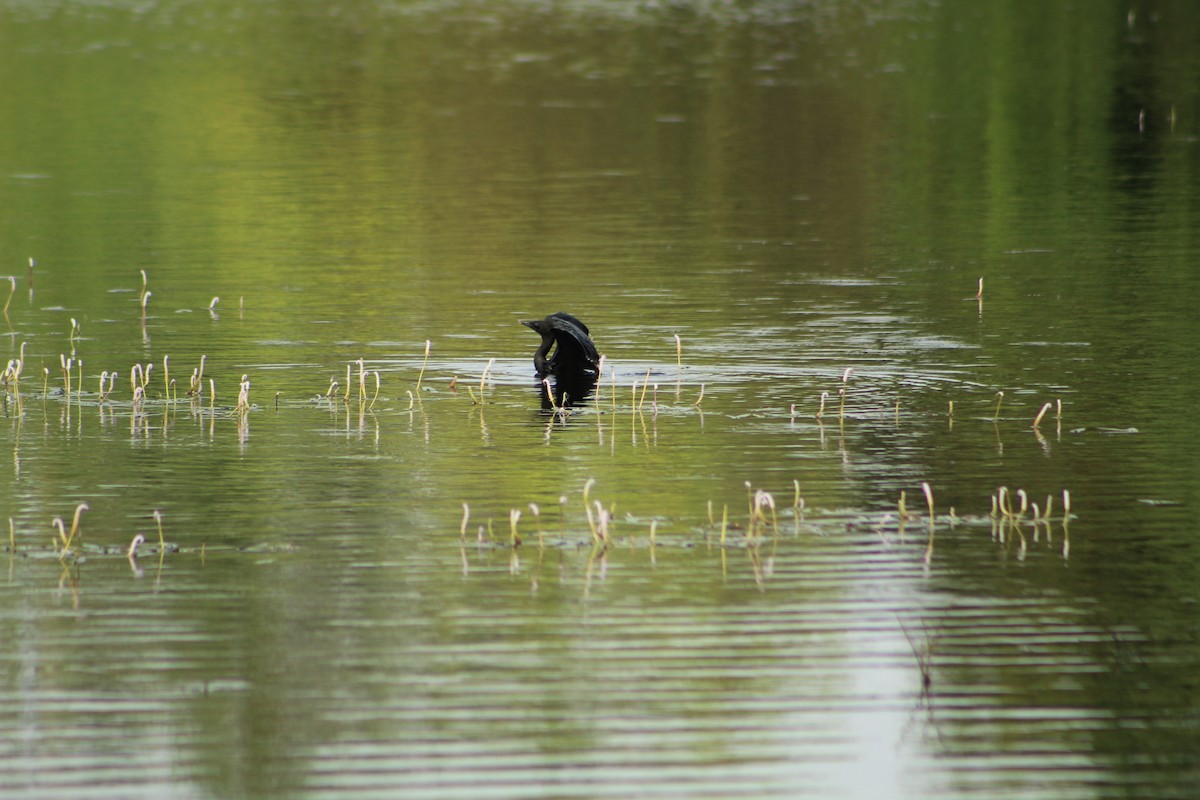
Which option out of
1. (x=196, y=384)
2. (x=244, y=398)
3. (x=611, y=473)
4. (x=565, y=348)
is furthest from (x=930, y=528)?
(x=196, y=384)

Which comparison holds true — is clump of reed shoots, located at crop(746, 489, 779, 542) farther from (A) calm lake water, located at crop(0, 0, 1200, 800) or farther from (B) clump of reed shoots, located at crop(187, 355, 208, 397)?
(B) clump of reed shoots, located at crop(187, 355, 208, 397)

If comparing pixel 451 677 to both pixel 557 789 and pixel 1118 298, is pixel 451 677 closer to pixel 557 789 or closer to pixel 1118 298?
pixel 557 789

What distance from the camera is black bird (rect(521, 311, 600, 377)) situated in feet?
75.2

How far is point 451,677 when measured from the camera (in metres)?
12.2

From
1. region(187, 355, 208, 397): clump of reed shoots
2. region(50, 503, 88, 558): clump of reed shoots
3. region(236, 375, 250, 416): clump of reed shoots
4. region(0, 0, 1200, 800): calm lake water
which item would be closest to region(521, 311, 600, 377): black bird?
region(0, 0, 1200, 800): calm lake water

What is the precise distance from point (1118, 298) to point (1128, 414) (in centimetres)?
775

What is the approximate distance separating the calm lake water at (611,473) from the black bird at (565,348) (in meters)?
0.36

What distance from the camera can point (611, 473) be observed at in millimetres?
17969

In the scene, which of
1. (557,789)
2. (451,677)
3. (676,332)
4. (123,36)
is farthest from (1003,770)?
(123,36)

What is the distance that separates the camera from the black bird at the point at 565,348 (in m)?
22.9

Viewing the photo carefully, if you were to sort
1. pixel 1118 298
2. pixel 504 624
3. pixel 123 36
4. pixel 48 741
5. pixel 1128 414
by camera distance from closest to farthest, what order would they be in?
pixel 48 741, pixel 504 624, pixel 1128 414, pixel 1118 298, pixel 123 36

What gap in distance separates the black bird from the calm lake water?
1.19ft

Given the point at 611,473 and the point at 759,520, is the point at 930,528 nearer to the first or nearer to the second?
the point at 759,520

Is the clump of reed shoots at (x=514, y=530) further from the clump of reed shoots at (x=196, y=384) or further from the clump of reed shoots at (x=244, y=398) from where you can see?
the clump of reed shoots at (x=196, y=384)
